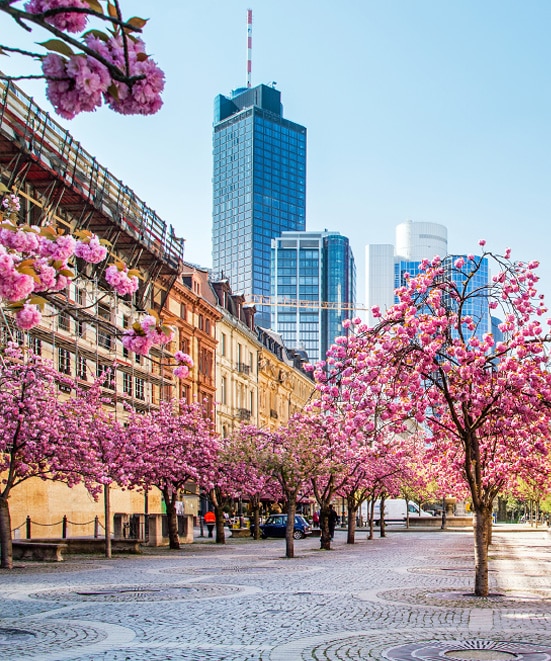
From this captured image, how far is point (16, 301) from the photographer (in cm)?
726

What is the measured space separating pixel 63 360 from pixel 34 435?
55.5ft

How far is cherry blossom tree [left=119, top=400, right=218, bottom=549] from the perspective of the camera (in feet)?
116

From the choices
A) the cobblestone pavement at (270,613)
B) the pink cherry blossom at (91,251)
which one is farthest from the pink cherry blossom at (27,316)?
the cobblestone pavement at (270,613)

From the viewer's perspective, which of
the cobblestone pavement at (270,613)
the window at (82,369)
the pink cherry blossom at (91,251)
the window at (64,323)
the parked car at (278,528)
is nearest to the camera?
the pink cherry blossom at (91,251)

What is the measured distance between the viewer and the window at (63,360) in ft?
145

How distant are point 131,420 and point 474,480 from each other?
19635mm

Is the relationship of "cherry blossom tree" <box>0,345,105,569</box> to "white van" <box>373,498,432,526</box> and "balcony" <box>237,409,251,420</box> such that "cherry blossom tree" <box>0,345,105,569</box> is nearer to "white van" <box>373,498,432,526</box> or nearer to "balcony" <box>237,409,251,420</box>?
"balcony" <box>237,409,251,420</box>

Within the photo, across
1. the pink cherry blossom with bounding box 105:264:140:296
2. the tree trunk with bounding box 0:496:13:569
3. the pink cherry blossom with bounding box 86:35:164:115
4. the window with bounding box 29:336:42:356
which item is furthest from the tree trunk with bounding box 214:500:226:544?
the pink cherry blossom with bounding box 86:35:164:115

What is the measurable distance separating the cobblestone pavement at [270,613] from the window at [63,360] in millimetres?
15906

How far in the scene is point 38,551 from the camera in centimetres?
3153

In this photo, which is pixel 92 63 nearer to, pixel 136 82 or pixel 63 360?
pixel 136 82

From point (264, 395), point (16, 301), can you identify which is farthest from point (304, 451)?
point (264, 395)

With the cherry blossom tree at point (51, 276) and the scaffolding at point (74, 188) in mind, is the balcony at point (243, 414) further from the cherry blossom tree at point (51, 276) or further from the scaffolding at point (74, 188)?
the cherry blossom tree at point (51, 276)

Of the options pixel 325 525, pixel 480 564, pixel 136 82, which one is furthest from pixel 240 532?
pixel 136 82
